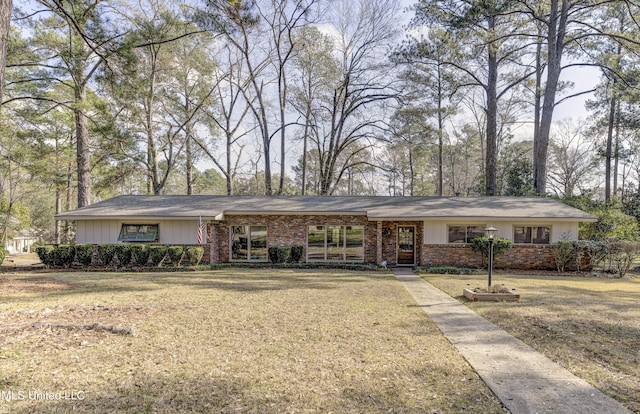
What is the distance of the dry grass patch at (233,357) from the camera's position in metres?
3.19

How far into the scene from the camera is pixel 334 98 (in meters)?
23.8

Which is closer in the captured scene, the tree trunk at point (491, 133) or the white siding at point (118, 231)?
the white siding at point (118, 231)

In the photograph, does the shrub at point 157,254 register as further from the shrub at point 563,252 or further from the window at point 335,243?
the shrub at point 563,252

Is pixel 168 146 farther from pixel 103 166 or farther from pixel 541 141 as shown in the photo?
pixel 541 141

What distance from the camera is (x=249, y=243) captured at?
602 inches

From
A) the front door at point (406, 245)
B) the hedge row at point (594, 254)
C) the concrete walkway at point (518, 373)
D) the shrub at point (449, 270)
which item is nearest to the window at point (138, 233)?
the front door at point (406, 245)

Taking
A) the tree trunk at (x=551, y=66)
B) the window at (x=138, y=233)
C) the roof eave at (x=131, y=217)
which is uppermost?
the tree trunk at (x=551, y=66)

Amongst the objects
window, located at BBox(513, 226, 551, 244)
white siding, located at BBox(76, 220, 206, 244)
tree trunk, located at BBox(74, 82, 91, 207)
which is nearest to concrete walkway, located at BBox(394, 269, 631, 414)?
window, located at BBox(513, 226, 551, 244)

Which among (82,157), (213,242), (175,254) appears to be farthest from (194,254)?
(82,157)

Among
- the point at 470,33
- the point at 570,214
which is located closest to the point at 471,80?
the point at 470,33

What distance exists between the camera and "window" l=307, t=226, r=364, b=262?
15.2 m

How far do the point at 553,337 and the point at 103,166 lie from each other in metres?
27.5

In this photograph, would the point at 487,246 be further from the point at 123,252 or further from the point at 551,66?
the point at 123,252

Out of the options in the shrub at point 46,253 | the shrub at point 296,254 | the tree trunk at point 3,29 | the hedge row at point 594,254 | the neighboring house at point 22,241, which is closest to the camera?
the tree trunk at point 3,29
